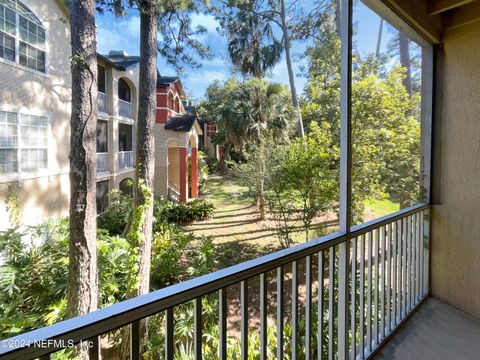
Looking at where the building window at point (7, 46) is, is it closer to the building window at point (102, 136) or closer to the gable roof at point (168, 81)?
the building window at point (102, 136)

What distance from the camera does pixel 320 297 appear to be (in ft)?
4.90

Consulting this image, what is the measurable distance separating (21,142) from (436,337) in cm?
334

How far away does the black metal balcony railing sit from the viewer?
0.67 metres

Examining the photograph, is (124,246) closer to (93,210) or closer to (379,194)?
(93,210)

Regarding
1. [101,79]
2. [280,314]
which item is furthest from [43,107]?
[280,314]

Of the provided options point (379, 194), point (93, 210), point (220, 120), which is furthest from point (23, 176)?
point (379, 194)

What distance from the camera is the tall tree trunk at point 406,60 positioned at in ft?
11.7

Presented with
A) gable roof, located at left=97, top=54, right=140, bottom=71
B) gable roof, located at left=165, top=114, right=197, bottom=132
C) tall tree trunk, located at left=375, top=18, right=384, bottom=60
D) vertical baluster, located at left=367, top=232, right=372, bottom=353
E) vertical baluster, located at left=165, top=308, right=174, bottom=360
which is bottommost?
vertical baluster, located at left=367, top=232, right=372, bottom=353

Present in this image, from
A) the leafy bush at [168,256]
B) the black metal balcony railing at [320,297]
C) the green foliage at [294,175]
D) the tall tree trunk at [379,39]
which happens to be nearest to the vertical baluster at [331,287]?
the black metal balcony railing at [320,297]

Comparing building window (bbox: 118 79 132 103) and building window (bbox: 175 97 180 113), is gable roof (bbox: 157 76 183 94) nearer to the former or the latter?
building window (bbox: 175 97 180 113)

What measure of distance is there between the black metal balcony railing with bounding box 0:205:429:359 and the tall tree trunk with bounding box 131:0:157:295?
81.2 inches

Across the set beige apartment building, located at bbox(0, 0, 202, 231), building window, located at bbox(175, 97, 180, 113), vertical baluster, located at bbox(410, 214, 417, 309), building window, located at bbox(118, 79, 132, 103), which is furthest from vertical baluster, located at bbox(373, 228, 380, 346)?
building window, located at bbox(118, 79, 132, 103)

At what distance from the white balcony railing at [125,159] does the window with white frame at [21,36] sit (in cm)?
126

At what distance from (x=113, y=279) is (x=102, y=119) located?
6.88 ft
